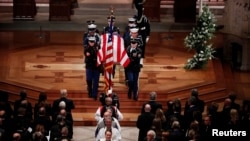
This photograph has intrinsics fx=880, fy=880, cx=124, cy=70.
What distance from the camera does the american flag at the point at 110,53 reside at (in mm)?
22828

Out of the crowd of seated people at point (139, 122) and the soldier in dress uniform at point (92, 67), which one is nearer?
the crowd of seated people at point (139, 122)

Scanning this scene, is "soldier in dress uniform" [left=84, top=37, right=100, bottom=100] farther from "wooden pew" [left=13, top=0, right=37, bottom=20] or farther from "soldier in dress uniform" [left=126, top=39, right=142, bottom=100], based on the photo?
"wooden pew" [left=13, top=0, right=37, bottom=20]

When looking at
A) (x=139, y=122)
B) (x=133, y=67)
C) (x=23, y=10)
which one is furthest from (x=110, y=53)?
(x=23, y=10)

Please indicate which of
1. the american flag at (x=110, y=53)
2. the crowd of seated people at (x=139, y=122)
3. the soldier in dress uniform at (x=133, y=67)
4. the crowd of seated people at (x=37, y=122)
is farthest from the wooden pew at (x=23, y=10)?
the crowd of seated people at (x=37, y=122)

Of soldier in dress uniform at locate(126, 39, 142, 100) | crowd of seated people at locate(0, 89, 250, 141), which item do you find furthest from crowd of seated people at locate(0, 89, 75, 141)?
soldier in dress uniform at locate(126, 39, 142, 100)

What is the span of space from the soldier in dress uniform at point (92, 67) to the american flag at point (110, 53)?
24 cm

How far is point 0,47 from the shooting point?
94.5ft

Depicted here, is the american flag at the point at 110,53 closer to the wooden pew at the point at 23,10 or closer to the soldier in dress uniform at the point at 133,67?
the soldier in dress uniform at the point at 133,67

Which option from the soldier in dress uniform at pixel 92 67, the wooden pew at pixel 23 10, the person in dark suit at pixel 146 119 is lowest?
the person in dark suit at pixel 146 119

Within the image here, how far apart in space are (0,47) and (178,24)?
6.93 metres

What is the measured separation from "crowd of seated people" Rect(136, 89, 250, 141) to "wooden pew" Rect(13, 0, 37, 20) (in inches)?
472

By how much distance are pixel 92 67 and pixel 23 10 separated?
31.5 feet

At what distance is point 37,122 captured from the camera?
792 inches

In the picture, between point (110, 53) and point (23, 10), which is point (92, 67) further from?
point (23, 10)
